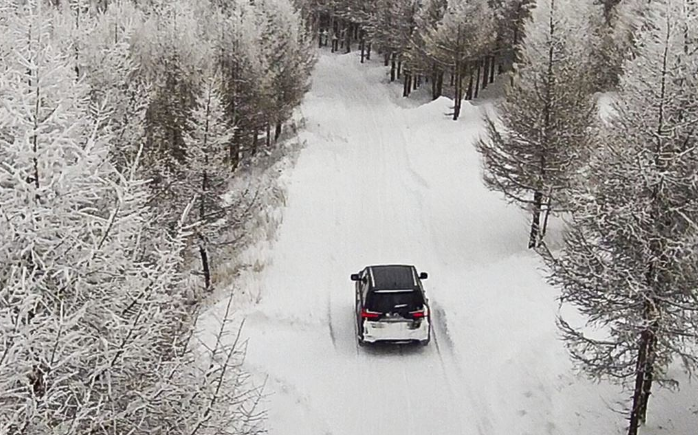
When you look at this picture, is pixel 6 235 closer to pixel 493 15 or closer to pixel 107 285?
pixel 107 285

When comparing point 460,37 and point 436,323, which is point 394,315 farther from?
point 460,37

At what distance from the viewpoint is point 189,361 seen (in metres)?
9.06

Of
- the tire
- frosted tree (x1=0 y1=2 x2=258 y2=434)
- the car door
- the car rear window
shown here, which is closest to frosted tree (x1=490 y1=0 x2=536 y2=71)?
the car door

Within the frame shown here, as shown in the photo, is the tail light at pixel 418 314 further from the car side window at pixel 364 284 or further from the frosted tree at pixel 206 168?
the frosted tree at pixel 206 168

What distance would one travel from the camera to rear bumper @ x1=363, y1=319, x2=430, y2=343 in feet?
54.4

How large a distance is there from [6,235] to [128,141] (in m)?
17.9

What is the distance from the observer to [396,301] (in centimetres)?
1667

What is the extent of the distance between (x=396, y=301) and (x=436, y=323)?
237cm

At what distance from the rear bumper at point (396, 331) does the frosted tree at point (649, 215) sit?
4648mm

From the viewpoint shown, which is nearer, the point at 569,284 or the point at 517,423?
the point at 569,284

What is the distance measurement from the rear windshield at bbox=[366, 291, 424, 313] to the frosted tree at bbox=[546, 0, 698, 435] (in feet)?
14.9

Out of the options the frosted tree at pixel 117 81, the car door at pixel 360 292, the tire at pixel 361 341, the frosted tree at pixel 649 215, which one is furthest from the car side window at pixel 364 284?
the frosted tree at pixel 117 81

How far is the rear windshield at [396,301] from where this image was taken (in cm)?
1662

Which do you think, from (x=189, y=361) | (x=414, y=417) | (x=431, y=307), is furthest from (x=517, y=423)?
(x=189, y=361)
